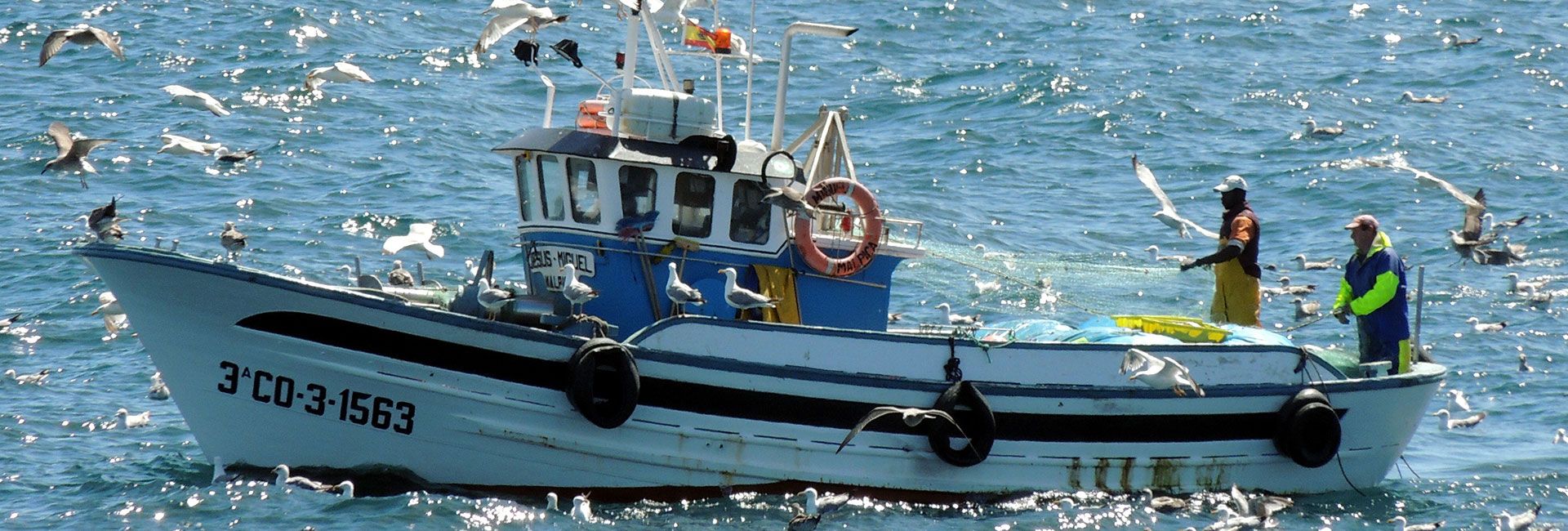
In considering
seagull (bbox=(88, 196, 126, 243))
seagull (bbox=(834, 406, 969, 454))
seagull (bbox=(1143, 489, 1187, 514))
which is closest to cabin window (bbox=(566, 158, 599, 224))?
seagull (bbox=(834, 406, 969, 454))

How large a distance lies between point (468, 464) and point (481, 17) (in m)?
27.0

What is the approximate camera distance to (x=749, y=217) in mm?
13703

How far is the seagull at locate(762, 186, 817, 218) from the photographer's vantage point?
13.1 metres

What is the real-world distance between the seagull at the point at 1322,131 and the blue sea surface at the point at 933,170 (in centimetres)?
23

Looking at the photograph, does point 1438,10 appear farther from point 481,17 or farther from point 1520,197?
point 481,17

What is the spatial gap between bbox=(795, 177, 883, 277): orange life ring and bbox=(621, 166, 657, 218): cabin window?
1.11 m

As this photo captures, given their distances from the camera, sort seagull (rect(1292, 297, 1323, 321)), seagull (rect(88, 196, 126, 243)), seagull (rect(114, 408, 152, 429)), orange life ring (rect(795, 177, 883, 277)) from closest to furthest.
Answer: orange life ring (rect(795, 177, 883, 277)) → seagull (rect(88, 196, 126, 243)) → seagull (rect(114, 408, 152, 429)) → seagull (rect(1292, 297, 1323, 321))

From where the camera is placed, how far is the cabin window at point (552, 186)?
13.6m

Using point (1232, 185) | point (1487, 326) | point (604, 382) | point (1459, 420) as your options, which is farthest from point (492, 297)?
point (1487, 326)

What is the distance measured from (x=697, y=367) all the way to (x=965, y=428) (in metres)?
2.05

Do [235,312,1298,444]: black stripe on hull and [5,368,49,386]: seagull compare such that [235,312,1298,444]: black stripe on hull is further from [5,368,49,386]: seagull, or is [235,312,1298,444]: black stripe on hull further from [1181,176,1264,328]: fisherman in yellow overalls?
[5,368,49,386]: seagull

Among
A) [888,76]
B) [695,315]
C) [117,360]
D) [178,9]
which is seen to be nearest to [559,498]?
[695,315]

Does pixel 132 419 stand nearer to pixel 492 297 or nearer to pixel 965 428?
pixel 492 297

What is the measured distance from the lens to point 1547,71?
36062 millimetres
